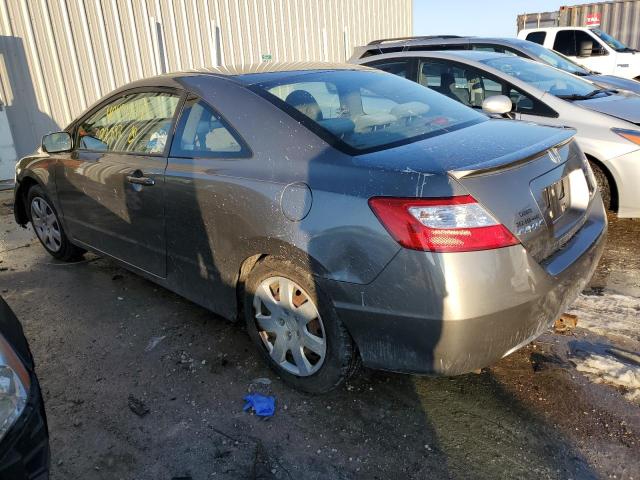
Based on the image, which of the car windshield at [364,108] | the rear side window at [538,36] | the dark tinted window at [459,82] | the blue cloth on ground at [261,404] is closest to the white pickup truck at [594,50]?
the rear side window at [538,36]

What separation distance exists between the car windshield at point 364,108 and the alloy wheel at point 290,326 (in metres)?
0.74

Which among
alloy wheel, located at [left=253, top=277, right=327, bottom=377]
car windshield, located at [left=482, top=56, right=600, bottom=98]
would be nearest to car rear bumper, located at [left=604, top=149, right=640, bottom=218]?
car windshield, located at [left=482, top=56, right=600, bottom=98]

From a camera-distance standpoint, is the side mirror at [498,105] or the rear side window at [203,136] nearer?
the rear side window at [203,136]

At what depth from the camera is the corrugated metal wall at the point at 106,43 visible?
752cm

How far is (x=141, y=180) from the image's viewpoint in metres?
3.02

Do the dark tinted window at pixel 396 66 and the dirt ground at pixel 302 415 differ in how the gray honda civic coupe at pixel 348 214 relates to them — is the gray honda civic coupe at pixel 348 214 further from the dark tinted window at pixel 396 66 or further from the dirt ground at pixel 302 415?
the dark tinted window at pixel 396 66

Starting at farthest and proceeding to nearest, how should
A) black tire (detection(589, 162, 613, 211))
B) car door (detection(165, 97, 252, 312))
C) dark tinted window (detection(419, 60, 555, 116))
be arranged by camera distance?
dark tinted window (detection(419, 60, 555, 116)) < black tire (detection(589, 162, 613, 211)) < car door (detection(165, 97, 252, 312))

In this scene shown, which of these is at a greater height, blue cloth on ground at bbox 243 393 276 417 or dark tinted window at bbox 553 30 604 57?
dark tinted window at bbox 553 30 604 57

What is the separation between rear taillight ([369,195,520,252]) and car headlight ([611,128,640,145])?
2.85m

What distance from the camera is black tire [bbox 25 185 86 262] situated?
4234mm

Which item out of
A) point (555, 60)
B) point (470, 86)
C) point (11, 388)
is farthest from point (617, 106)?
point (11, 388)

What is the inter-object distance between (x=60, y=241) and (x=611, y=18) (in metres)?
17.3

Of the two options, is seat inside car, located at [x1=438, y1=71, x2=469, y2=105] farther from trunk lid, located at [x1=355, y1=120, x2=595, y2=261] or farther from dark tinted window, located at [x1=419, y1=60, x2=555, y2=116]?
trunk lid, located at [x1=355, y1=120, x2=595, y2=261]

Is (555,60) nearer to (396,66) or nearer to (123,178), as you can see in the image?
(396,66)
